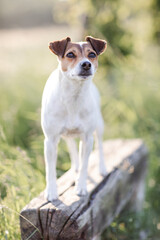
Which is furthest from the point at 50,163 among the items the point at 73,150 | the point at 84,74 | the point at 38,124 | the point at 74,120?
the point at 38,124

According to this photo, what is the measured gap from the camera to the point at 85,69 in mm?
2346

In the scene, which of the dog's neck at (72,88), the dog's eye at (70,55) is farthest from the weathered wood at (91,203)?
the dog's eye at (70,55)

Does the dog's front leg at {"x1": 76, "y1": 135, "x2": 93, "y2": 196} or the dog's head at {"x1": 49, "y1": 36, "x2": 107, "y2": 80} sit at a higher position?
the dog's head at {"x1": 49, "y1": 36, "x2": 107, "y2": 80}

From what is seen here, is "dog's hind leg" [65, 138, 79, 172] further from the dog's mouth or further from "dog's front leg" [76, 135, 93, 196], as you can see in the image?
the dog's mouth

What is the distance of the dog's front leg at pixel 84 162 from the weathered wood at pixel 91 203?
3.0 inches

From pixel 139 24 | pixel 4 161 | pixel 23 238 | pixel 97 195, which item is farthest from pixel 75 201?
pixel 139 24

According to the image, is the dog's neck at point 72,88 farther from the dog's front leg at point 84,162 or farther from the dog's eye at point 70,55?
the dog's front leg at point 84,162

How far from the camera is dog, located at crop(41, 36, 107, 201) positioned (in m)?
2.41

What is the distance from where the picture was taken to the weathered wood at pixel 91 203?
2.59m

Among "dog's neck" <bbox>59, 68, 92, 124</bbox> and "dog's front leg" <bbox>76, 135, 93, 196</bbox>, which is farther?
"dog's front leg" <bbox>76, 135, 93, 196</bbox>

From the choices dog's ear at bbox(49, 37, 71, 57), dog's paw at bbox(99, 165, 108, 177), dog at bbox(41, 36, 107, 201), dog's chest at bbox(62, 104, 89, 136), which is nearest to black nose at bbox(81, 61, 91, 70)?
dog at bbox(41, 36, 107, 201)

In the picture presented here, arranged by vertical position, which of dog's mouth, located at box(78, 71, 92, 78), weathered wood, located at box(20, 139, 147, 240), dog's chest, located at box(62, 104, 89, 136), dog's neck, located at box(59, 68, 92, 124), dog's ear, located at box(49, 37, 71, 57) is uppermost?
dog's ear, located at box(49, 37, 71, 57)

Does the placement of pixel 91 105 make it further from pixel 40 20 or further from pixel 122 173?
pixel 40 20

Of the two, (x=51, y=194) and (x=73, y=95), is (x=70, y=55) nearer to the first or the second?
(x=73, y=95)
